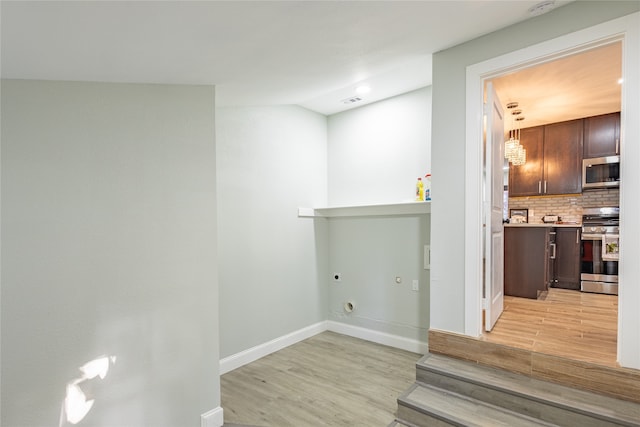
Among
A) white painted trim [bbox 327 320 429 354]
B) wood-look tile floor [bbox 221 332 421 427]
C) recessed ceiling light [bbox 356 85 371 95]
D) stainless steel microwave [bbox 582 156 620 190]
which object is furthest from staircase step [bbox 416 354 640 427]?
stainless steel microwave [bbox 582 156 620 190]

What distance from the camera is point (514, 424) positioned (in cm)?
181

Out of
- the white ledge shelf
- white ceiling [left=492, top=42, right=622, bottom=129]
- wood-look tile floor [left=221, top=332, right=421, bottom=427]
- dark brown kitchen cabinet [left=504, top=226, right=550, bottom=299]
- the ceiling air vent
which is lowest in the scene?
wood-look tile floor [left=221, top=332, right=421, bottom=427]

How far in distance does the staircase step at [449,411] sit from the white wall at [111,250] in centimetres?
138

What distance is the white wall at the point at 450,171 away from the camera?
7.64 ft

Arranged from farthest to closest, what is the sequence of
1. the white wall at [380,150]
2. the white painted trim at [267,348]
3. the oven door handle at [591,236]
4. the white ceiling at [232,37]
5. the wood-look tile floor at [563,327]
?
the oven door handle at [591,236], the white wall at [380,150], the white painted trim at [267,348], the wood-look tile floor at [563,327], the white ceiling at [232,37]

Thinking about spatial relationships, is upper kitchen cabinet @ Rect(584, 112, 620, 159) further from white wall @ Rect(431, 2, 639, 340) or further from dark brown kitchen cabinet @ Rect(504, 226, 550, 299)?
white wall @ Rect(431, 2, 639, 340)

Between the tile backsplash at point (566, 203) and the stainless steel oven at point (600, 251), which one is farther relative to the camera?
the tile backsplash at point (566, 203)

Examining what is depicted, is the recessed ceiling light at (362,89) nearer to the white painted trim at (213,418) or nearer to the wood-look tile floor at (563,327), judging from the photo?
the wood-look tile floor at (563,327)

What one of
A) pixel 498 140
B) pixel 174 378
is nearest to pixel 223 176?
pixel 174 378

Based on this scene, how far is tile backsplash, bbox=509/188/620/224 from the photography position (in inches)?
180

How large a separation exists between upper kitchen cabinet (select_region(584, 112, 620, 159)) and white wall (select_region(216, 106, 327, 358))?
3.77 metres

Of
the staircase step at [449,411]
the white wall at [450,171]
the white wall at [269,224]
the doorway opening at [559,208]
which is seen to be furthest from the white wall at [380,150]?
the staircase step at [449,411]

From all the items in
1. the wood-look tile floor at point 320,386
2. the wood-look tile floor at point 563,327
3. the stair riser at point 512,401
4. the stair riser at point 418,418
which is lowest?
the wood-look tile floor at point 320,386

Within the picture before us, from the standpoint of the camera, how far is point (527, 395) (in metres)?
1.87
